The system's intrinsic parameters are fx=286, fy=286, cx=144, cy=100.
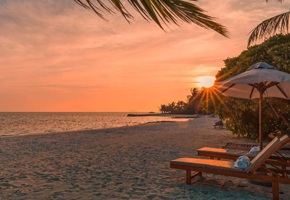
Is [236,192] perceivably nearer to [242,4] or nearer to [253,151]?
[253,151]

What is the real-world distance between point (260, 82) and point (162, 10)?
223 inches

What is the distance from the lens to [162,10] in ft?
3.98

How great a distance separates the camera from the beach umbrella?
18.3 ft

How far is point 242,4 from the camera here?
7.53 ft

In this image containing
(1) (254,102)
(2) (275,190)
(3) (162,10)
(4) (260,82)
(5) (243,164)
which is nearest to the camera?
(3) (162,10)

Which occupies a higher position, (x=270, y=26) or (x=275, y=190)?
(x=270, y=26)

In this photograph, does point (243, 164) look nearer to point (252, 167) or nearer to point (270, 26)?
point (252, 167)

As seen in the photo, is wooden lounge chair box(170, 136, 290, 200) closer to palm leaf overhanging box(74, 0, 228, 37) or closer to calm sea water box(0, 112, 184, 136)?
palm leaf overhanging box(74, 0, 228, 37)

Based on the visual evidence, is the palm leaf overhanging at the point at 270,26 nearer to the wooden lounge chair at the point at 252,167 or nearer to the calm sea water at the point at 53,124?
the wooden lounge chair at the point at 252,167

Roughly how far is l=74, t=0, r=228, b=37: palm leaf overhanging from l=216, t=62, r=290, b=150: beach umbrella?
15.4 feet

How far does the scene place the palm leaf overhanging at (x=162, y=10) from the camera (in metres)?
1.16

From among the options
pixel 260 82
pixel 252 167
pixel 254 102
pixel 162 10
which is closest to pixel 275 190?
pixel 252 167

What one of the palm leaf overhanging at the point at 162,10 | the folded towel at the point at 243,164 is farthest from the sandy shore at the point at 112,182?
the palm leaf overhanging at the point at 162,10

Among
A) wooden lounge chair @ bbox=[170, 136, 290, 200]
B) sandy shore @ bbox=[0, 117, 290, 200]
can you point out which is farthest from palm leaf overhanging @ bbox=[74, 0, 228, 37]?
sandy shore @ bbox=[0, 117, 290, 200]
